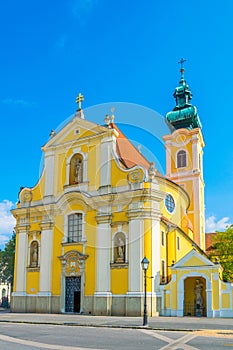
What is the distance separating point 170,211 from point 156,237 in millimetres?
6555

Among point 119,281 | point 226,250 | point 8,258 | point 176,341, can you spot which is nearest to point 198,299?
point 119,281

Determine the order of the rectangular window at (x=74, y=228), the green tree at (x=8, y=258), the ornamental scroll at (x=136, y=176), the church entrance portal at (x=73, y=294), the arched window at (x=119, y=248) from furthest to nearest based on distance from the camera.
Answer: the green tree at (x=8, y=258) → the rectangular window at (x=74, y=228) → the church entrance portal at (x=73, y=294) → the ornamental scroll at (x=136, y=176) → the arched window at (x=119, y=248)

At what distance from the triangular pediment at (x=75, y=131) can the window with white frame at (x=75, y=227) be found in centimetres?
614

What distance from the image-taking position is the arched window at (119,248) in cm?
2948

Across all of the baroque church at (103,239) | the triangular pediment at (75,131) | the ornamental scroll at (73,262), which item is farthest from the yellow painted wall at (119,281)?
the triangular pediment at (75,131)

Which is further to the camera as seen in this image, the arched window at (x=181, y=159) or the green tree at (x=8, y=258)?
the green tree at (x=8, y=258)

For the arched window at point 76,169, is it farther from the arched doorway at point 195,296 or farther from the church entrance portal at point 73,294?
the arched doorway at point 195,296

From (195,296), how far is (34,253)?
1311cm

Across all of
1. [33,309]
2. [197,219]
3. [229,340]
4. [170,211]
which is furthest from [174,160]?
[229,340]

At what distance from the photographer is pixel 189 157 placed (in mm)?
48531

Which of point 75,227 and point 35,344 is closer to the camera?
point 35,344

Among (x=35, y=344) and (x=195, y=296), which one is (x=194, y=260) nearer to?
(x=195, y=296)

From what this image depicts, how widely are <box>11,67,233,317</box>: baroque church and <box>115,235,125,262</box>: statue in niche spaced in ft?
0.22

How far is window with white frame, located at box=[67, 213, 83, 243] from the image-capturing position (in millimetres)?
31969
